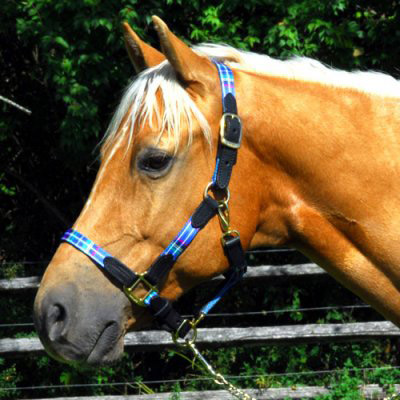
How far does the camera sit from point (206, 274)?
2320mm

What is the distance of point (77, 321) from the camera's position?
7.00ft

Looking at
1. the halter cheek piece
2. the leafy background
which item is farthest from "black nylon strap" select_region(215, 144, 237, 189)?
the leafy background

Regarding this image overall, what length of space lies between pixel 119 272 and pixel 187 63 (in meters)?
0.77

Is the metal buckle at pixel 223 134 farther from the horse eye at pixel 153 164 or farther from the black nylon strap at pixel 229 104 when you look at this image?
the horse eye at pixel 153 164

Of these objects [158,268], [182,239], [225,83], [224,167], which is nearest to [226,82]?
[225,83]

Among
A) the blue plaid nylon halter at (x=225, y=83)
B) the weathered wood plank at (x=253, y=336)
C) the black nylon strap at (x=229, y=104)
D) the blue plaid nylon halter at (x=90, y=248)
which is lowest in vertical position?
the weathered wood plank at (x=253, y=336)

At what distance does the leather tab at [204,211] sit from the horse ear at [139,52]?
2.07 feet

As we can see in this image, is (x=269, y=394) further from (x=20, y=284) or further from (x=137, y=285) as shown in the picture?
(x=137, y=285)

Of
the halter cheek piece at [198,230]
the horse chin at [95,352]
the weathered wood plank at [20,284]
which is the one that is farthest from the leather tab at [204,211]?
the weathered wood plank at [20,284]

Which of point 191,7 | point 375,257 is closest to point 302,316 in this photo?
point 191,7

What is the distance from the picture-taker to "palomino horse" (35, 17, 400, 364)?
7.17 feet

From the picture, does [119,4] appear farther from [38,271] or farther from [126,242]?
[126,242]

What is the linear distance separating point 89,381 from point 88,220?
12.7 ft

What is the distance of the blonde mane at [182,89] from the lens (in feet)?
7.29
